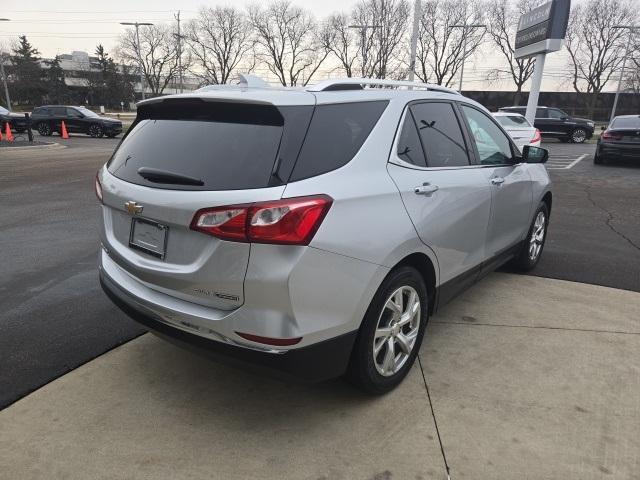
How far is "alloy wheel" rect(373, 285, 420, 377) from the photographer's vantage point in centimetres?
265

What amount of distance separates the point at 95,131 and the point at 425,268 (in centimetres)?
2667

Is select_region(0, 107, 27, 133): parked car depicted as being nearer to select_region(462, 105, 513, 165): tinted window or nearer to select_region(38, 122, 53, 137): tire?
select_region(38, 122, 53, 137): tire

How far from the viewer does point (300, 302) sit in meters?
2.12

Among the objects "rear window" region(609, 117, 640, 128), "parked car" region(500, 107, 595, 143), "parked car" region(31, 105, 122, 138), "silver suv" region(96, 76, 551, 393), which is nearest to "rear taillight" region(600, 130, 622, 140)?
"rear window" region(609, 117, 640, 128)

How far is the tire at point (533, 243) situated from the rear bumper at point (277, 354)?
115 inches

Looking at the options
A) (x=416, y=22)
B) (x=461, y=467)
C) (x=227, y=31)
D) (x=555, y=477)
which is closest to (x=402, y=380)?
(x=461, y=467)

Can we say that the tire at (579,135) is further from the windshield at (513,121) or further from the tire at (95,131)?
the tire at (95,131)

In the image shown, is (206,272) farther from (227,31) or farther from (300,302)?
(227,31)

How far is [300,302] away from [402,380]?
1156 millimetres

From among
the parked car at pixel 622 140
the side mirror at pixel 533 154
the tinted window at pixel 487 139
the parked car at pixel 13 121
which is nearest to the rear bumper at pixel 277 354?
the tinted window at pixel 487 139

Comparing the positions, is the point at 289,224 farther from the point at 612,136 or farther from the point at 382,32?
the point at 382,32

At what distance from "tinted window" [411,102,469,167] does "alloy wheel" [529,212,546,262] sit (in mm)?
1804

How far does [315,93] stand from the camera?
2467mm

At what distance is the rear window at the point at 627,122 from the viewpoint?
46.1 ft
